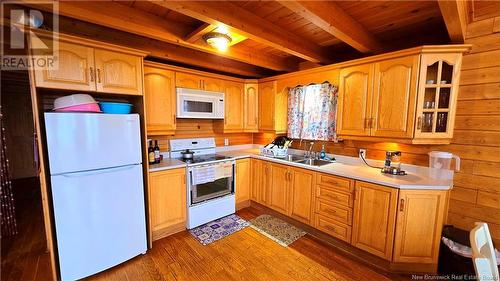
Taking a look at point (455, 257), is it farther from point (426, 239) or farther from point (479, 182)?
point (479, 182)

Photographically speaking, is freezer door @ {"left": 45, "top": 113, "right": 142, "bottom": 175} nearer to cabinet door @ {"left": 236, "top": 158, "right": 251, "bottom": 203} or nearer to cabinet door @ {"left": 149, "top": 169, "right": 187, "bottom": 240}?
cabinet door @ {"left": 149, "top": 169, "right": 187, "bottom": 240}

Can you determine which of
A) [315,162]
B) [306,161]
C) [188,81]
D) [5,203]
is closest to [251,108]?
[188,81]

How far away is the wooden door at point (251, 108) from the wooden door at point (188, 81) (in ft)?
2.79

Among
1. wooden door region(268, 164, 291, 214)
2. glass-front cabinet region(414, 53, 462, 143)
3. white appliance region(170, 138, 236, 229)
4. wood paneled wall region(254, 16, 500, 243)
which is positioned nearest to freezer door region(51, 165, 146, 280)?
white appliance region(170, 138, 236, 229)

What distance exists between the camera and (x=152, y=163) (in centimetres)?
255

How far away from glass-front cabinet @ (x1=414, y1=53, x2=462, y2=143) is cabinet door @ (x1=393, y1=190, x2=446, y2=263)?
0.56 meters

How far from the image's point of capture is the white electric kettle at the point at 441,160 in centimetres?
195

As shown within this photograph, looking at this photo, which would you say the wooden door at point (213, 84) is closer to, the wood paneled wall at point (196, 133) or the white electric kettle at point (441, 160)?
the wood paneled wall at point (196, 133)

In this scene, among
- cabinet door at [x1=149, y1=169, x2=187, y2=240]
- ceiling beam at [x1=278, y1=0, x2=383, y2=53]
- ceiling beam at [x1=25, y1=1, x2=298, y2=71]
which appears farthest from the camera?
cabinet door at [x1=149, y1=169, x2=187, y2=240]

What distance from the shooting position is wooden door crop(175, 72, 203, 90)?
2.70 meters

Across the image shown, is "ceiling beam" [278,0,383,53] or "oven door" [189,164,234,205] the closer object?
"ceiling beam" [278,0,383,53]

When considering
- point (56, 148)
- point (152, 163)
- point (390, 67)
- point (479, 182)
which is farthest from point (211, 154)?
point (479, 182)

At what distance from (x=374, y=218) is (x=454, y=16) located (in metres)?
1.83

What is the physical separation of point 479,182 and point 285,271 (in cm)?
204
